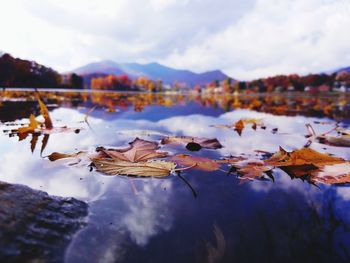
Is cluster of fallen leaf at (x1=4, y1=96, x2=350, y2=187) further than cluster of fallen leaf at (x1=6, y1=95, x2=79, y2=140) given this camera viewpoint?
No

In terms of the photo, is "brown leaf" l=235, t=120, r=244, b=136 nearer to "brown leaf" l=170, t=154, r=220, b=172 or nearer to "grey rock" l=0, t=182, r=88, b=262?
"brown leaf" l=170, t=154, r=220, b=172

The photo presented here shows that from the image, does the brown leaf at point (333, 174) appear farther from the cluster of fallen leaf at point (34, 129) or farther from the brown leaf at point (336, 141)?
the cluster of fallen leaf at point (34, 129)

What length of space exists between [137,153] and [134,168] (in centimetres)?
26

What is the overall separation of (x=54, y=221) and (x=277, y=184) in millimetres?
1093

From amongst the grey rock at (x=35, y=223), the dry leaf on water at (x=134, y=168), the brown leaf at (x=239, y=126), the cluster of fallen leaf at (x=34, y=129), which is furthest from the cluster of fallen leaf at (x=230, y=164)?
the brown leaf at (x=239, y=126)

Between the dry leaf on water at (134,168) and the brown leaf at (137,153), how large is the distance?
89mm

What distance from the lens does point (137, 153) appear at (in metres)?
1.73

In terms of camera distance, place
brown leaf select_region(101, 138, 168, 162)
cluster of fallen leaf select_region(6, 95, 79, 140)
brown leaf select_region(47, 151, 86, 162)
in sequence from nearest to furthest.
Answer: brown leaf select_region(101, 138, 168, 162) < brown leaf select_region(47, 151, 86, 162) < cluster of fallen leaf select_region(6, 95, 79, 140)

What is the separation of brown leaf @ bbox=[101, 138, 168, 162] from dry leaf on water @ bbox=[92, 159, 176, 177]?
9cm

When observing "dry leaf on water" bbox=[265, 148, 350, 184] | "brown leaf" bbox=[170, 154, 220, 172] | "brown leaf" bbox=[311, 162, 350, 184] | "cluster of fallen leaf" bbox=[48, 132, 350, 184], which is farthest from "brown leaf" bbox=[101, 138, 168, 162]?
"brown leaf" bbox=[311, 162, 350, 184]

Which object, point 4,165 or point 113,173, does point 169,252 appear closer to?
point 113,173

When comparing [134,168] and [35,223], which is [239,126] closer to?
[134,168]

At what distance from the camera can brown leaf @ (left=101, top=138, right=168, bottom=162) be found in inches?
64.9

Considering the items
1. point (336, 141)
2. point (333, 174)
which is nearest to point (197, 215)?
point (333, 174)
